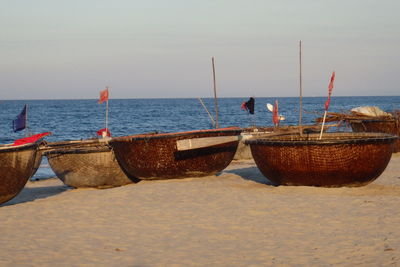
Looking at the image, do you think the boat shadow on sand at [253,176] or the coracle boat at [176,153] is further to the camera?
the boat shadow on sand at [253,176]

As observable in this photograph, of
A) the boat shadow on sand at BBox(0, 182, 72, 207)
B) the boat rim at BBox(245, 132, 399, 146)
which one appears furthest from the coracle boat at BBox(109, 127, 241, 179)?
the boat shadow on sand at BBox(0, 182, 72, 207)

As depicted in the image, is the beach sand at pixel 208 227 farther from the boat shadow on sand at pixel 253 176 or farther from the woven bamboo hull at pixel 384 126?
the woven bamboo hull at pixel 384 126

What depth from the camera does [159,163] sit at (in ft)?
39.7

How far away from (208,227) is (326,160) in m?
3.15

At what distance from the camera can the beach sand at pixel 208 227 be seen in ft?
20.8

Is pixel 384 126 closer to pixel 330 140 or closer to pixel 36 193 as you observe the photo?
pixel 330 140

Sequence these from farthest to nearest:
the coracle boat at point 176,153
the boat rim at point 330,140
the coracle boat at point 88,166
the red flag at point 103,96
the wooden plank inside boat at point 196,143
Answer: the red flag at point 103,96
the coracle boat at point 88,166
the coracle boat at point 176,153
the wooden plank inside boat at point 196,143
the boat rim at point 330,140

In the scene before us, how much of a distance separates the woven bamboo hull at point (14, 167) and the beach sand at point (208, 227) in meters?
0.37

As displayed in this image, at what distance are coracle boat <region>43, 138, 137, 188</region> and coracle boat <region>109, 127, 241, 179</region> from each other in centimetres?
61

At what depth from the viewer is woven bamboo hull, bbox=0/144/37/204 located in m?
9.73

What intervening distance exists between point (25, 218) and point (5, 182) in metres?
1.28

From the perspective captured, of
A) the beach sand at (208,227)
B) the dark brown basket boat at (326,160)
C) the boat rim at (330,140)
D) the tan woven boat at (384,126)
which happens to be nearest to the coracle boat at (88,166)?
the beach sand at (208,227)

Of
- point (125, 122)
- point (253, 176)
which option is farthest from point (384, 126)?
point (125, 122)

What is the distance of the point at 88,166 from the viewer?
13.2m
